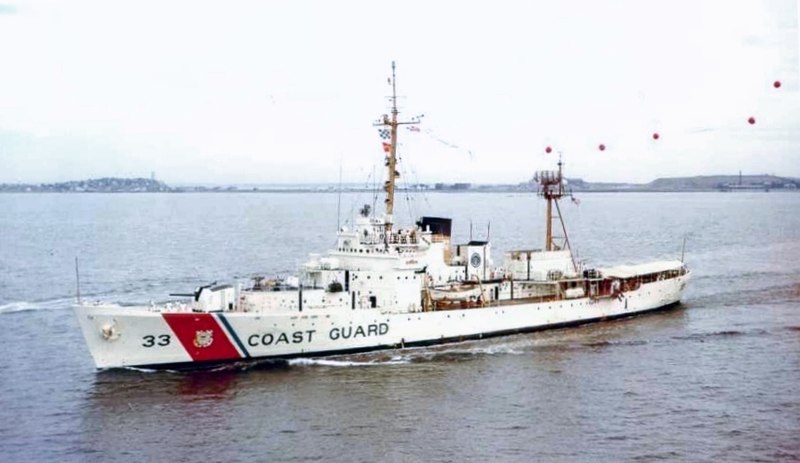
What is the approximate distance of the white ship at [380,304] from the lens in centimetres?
2584

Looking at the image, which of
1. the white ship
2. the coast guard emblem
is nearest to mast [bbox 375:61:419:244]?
the white ship

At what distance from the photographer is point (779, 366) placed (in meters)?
26.3

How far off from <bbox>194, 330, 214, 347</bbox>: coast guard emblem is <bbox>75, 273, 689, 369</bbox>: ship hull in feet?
0.10

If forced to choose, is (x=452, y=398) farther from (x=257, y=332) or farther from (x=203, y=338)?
(x=203, y=338)

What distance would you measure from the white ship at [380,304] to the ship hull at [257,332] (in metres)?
0.03

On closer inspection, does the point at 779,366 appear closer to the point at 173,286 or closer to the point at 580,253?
the point at 173,286

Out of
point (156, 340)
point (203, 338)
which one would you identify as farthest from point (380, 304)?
point (156, 340)

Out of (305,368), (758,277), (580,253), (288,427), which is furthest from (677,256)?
(288,427)

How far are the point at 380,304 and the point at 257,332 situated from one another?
4952 millimetres

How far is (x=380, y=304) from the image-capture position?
29.6 metres

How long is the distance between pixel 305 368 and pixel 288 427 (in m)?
5.64

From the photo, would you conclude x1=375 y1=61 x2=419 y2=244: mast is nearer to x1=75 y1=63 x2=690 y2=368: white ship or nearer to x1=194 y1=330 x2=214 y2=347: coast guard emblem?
x1=75 y1=63 x2=690 y2=368: white ship

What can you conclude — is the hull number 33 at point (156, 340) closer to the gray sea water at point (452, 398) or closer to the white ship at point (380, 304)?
the white ship at point (380, 304)

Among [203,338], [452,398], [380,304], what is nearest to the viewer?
[452,398]
